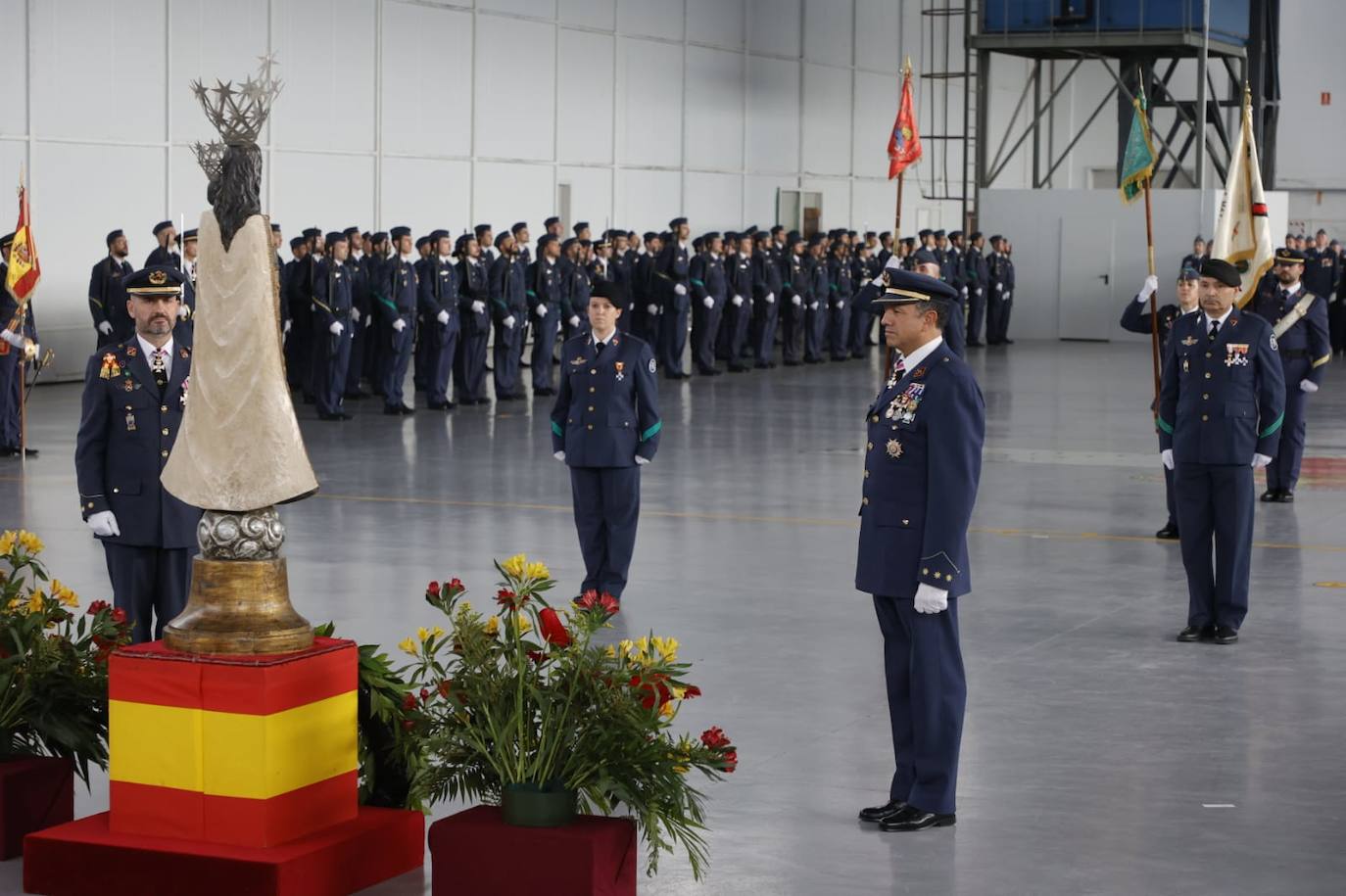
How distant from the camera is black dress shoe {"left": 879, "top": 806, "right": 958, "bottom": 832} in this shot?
6523mm

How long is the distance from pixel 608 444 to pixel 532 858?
17.5ft

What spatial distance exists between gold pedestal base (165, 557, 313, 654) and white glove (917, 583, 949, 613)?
2001 mm

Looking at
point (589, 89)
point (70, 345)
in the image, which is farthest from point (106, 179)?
point (589, 89)

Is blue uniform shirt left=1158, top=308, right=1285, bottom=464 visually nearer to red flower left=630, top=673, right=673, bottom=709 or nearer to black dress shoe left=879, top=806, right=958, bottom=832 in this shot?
black dress shoe left=879, top=806, right=958, bottom=832

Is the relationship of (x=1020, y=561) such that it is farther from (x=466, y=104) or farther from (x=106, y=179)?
(x=466, y=104)

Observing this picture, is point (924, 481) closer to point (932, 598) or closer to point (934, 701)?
point (932, 598)

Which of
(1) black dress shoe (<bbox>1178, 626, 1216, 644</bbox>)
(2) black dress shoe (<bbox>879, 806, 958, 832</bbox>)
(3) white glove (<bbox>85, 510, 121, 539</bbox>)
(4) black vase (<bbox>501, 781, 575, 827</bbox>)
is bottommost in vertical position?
(2) black dress shoe (<bbox>879, 806, 958, 832</bbox>)

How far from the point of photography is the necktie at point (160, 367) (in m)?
7.63

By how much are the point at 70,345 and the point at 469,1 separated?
30.2 ft

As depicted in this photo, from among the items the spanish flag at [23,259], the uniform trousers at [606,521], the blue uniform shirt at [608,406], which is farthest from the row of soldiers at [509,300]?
the uniform trousers at [606,521]

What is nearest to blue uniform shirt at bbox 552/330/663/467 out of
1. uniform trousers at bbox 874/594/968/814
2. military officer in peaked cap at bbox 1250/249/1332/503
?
uniform trousers at bbox 874/594/968/814

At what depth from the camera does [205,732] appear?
5.46 m

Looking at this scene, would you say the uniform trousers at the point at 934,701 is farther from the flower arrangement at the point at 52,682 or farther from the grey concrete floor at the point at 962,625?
the flower arrangement at the point at 52,682

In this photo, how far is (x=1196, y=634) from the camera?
9898 millimetres
